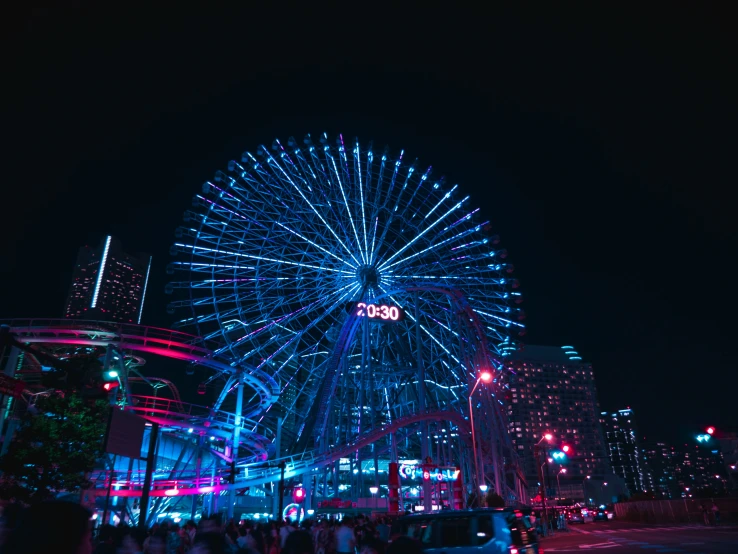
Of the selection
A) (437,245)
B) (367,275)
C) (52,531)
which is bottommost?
(52,531)

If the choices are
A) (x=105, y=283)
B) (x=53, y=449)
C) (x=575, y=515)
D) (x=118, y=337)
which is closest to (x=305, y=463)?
(x=118, y=337)

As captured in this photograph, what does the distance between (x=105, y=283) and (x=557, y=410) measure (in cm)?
15271

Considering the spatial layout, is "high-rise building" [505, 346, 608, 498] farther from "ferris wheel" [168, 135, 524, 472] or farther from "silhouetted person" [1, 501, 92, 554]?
"silhouetted person" [1, 501, 92, 554]

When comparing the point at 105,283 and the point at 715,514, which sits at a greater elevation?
the point at 105,283

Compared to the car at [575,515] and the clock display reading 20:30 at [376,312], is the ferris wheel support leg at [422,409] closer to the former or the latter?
the clock display reading 20:30 at [376,312]

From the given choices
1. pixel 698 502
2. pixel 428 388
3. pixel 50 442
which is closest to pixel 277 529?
pixel 50 442

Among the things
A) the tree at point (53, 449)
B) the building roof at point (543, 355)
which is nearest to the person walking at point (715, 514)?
the tree at point (53, 449)

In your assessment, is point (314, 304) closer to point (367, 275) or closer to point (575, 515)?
point (367, 275)

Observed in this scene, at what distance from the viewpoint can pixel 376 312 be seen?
132ft

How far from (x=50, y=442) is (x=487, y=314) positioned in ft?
100

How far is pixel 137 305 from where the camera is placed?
19488 centimetres

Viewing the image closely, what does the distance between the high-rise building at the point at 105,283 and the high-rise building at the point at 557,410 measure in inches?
4959

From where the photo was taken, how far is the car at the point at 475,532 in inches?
424

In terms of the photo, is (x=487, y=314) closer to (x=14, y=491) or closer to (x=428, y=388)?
(x=428, y=388)
